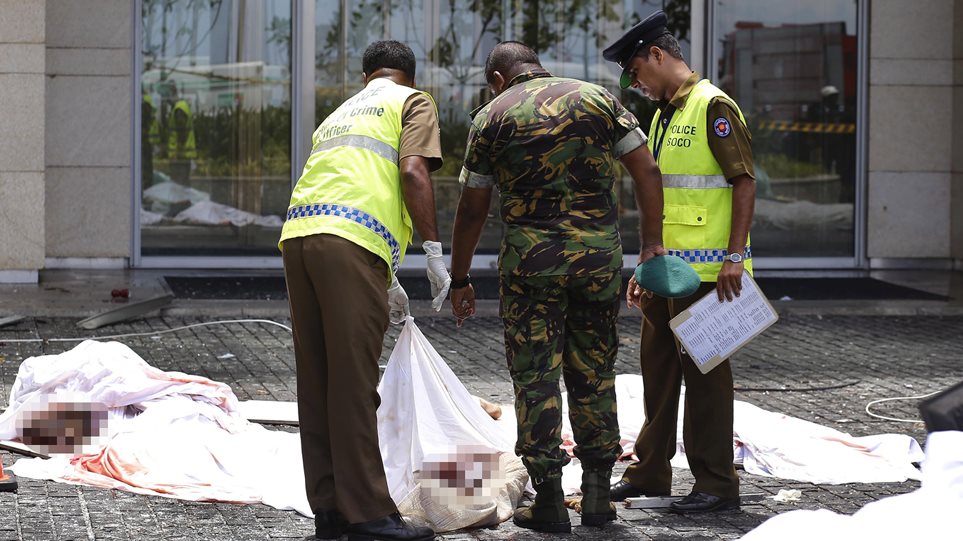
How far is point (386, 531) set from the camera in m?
5.20

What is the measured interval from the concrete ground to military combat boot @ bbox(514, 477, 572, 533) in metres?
0.07

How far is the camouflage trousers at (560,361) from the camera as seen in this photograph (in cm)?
547

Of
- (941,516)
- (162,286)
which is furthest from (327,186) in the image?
(162,286)

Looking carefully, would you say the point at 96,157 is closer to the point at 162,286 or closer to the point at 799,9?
the point at 162,286

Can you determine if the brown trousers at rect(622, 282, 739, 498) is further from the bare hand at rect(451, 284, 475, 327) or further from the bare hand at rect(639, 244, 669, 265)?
the bare hand at rect(451, 284, 475, 327)

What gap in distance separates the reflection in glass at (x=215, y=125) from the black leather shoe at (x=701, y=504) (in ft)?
30.9

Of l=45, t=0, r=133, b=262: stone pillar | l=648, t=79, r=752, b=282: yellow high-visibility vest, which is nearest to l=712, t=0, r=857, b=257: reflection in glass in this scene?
l=45, t=0, r=133, b=262: stone pillar

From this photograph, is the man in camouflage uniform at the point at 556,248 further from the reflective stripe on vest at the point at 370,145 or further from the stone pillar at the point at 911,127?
the stone pillar at the point at 911,127

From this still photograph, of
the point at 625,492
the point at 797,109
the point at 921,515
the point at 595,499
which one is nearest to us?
the point at 921,515

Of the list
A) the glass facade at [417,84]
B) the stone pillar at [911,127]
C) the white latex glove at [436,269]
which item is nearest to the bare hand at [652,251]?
the white latex glove at [436,269]

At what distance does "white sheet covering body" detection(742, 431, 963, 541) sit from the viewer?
326cm

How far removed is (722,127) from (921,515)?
107 inches

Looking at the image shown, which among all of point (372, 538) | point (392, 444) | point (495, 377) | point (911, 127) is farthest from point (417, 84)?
point (372, 538)

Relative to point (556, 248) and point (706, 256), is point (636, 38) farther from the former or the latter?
point (556, 248)
